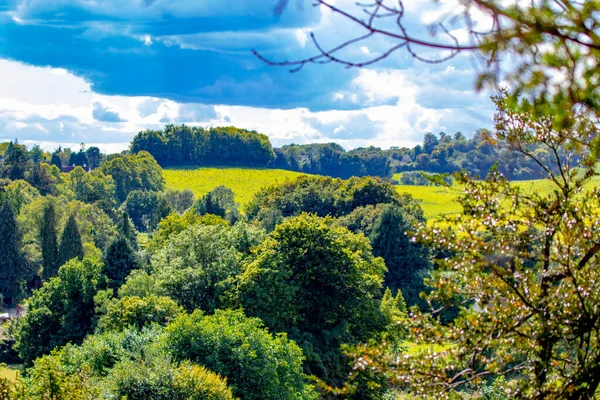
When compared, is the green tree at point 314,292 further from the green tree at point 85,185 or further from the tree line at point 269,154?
the tree line at point 269,154

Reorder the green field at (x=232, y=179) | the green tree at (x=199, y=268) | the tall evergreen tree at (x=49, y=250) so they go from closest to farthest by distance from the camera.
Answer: the green tree at (x=199, y=268) < the tall evergreen tree at (x=49, y=250) < the green field at (x=232, y=179)

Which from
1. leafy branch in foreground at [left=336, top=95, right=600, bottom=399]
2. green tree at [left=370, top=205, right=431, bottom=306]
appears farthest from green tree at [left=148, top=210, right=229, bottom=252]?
leafy branch in foreground at [left=336, top=95, right=600, bottom=399]

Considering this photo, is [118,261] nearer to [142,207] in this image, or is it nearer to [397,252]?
[397,252]

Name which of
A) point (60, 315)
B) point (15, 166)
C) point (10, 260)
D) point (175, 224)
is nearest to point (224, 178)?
point (15, 166)

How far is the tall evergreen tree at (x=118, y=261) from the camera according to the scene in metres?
38.9

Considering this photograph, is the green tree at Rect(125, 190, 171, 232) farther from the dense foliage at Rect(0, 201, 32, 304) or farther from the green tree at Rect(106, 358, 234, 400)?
the green tree at Rect(106, 358, 234, 400)

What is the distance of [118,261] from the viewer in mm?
39062

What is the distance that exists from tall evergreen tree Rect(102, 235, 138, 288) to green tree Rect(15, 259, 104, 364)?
1.89 m

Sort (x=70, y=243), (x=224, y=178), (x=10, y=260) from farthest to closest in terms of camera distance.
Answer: (x=224, y=178)
(x=10, y=260)
(x=70, y=243)

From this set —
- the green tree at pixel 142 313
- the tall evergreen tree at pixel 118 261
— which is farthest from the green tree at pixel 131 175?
the green tree at pixel 142 313

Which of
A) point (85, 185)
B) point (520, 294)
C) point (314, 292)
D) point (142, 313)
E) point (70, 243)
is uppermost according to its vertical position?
point (520, 294)

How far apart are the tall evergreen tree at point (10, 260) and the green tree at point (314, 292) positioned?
1629 inches

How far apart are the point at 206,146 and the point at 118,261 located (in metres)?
103

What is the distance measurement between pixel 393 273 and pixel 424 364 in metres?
49.4
